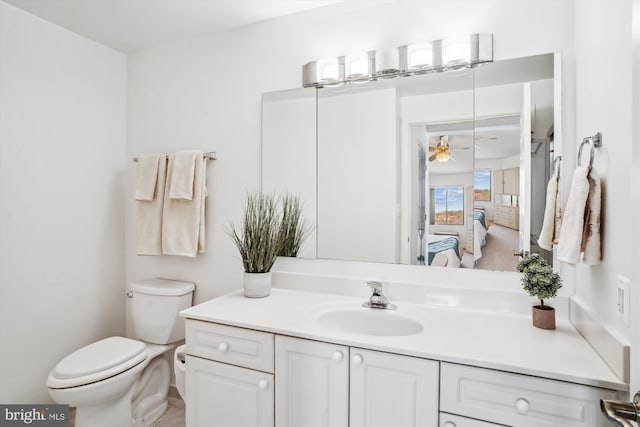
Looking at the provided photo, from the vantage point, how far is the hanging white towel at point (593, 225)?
3.68 feet

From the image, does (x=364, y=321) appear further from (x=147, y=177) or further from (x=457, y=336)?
(x=147, y=177)

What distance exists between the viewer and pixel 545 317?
138 cm

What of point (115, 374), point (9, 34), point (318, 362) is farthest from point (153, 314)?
point (9, 34)

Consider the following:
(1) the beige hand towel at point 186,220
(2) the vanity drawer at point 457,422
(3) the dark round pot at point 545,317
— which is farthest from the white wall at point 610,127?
(1) the beige hand towel at point 186,220

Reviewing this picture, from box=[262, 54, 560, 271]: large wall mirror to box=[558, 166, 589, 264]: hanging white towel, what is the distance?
0.36 metres

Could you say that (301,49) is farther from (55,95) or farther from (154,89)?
(55,95)

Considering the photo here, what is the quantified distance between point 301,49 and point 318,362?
1615 millimetres

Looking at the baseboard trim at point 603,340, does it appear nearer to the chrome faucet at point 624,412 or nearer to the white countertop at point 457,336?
the white countertop at point 457,336

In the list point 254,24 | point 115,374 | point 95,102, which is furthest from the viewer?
point 95,102

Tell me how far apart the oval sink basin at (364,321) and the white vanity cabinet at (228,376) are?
0.32 metres

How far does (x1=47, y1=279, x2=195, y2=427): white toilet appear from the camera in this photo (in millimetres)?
1751

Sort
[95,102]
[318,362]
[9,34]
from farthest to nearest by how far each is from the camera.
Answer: [95,102]
[9,34]
[318,362]

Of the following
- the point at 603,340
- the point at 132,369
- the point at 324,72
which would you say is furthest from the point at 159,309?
the point at 603,340

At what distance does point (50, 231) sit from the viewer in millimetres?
2158
